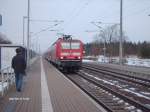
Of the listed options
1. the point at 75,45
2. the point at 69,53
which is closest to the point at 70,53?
the point at 69,53

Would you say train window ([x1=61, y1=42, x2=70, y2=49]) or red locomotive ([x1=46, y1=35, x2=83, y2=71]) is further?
train window ([x1=61, y1=42, x2=70, y2=49])

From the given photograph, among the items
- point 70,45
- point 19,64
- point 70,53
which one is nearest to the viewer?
point 19,64

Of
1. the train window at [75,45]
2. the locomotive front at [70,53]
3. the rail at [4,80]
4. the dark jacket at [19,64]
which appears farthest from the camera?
the train window at [75,45]

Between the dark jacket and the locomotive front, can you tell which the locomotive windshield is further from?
the dark jacket

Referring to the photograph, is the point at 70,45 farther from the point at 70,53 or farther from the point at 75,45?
the point at 70,53

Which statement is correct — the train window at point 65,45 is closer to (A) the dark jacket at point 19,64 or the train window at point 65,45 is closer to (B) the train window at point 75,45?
(B) the train window at point 75,45

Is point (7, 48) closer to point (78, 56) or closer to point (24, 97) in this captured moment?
point (78, 56)

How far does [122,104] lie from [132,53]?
107 m

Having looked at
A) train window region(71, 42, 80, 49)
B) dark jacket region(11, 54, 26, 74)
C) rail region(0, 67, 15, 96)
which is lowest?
rail region(0, 67, 15, 96)

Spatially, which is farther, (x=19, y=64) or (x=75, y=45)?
(x=75, y=45)

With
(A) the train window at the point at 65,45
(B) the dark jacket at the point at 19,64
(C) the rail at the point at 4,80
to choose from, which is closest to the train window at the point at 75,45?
(A) the train window at the point at 65,45

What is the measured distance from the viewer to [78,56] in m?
→ 35.2

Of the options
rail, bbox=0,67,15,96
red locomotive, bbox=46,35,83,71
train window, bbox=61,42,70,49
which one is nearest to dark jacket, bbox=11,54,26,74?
rail, bbox=0,67,15,96

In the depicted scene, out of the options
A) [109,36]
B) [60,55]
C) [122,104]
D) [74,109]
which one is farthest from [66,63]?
[109,36]
